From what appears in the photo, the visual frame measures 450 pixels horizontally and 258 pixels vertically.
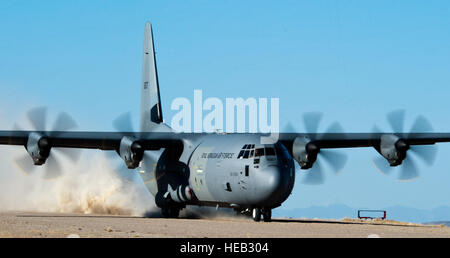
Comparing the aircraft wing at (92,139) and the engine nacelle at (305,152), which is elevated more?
the aircraft wing at (92,139)

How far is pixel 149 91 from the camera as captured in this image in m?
40.9

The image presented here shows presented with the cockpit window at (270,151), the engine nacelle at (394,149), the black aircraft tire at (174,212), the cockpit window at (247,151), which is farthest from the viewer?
the black aircraft tire at (174,212)

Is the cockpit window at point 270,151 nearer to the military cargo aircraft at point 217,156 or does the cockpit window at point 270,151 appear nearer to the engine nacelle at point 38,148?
the military cargo aircraft at point 217,156

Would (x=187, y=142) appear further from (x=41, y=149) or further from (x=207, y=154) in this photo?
(x=41, y=149)

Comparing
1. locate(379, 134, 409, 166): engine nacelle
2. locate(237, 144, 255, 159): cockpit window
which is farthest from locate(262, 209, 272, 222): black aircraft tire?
locate(379, 134, 409, 166): engine nacelle

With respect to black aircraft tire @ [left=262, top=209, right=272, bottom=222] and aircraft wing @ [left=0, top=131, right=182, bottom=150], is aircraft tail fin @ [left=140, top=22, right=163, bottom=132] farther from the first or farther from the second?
black aircraft tire @ [left=262, top=209, right=272, bottom=222]

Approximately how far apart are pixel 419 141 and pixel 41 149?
1809 cm

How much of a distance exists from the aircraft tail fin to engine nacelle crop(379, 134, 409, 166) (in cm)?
1360

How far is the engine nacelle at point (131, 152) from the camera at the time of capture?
3203 centimetres

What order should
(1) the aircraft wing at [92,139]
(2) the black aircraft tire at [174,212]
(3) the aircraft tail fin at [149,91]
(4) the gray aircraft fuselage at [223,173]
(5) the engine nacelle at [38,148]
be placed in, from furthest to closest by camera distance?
(3) the aircraft tail fin at [149,91] → (2) the black aircraft tire at [174,212] → (1) the aircraft wing at [92,139] → (5) the engine nacelle at [38,148] → (4) the gray aircraft fuselage at [223,173]

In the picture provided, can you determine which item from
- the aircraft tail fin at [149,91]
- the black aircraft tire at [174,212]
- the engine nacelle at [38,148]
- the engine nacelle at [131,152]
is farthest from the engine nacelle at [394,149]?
the engine nacelle at [38,148]

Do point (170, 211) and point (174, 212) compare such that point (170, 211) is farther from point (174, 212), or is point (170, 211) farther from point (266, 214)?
point (266, 214)

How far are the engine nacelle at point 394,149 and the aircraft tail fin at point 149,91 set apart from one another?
13.6m
